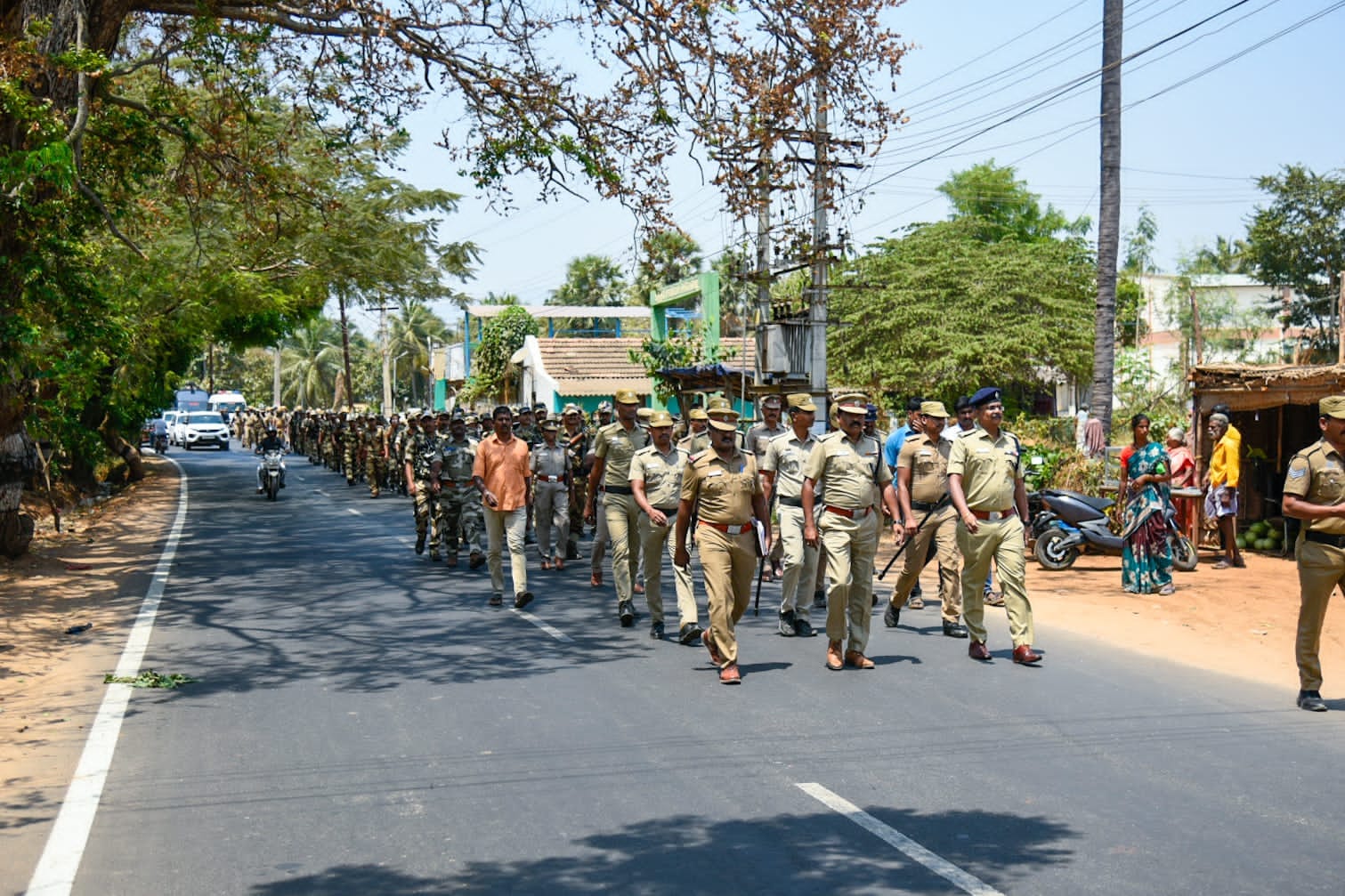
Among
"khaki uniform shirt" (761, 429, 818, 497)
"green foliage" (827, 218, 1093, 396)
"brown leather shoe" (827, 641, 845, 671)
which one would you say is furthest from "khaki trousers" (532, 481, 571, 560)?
"green foliage" (827, 218, 1093, 396)

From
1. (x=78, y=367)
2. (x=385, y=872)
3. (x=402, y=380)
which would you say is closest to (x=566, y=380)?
(x=78, y=367)

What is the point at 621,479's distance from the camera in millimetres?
11930

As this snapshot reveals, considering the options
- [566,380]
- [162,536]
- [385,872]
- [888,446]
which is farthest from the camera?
[566,380]

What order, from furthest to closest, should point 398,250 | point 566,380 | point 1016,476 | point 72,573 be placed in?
point 566,380, point 398,250, point 72,573, point 1016,476

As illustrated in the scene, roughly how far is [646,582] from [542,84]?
19.5ft

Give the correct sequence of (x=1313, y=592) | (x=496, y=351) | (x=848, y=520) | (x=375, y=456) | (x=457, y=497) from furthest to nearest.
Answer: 1. (x=496, y=351)
2. (x=375, y=456)
3. (x=457, y=497)
4. (x=848, y=520)
5. (x=1313, y=592)

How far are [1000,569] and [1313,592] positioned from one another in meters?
1.96

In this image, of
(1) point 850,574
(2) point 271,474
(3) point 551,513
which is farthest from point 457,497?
(2) point 271,474

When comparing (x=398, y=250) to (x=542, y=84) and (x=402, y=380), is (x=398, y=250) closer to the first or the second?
(x=542, y=84)

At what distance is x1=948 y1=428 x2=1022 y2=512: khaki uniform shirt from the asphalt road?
1.14 meters

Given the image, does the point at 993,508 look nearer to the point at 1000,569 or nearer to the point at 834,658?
the point at 1000,569

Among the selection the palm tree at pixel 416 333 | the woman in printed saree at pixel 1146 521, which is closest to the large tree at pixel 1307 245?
the woman in printed saree at pixel 1146 521

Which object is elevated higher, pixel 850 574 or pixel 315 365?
pixel 315 365

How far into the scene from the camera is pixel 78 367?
1631cm
